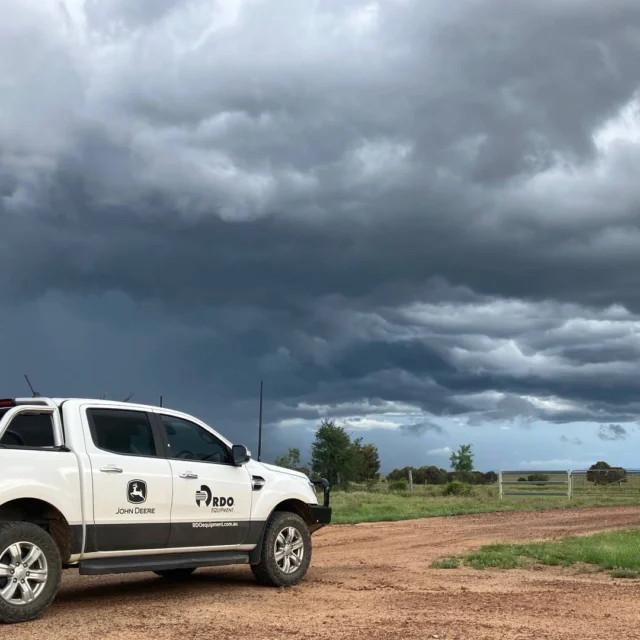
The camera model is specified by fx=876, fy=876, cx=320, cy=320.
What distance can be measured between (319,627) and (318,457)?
153ft

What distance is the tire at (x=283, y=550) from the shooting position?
10672 mm

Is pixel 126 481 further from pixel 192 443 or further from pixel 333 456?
pixel 333 456

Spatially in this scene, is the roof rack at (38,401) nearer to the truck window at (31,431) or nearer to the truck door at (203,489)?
the truck window at (31,431)

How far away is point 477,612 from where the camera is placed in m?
8.86

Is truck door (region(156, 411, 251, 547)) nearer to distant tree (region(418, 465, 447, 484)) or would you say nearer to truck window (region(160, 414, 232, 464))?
truck window (region(160, 414, 232, 464))

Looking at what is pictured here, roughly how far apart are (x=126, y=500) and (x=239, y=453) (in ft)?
5.64

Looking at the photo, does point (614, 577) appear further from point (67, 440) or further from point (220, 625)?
point (67, 440)

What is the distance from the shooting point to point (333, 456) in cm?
5362

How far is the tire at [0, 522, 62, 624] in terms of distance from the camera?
320 inches

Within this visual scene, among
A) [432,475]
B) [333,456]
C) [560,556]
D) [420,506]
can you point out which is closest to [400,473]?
[432,475]

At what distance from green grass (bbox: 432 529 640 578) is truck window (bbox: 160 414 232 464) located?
4.44 m

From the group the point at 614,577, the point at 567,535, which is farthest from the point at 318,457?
the point at 614,577

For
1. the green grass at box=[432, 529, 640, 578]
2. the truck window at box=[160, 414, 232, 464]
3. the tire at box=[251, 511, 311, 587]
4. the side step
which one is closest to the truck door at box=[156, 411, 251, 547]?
the truck window at box=[160, 414, 232, 464]

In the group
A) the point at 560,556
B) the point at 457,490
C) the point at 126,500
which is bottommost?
the point at 560,556
